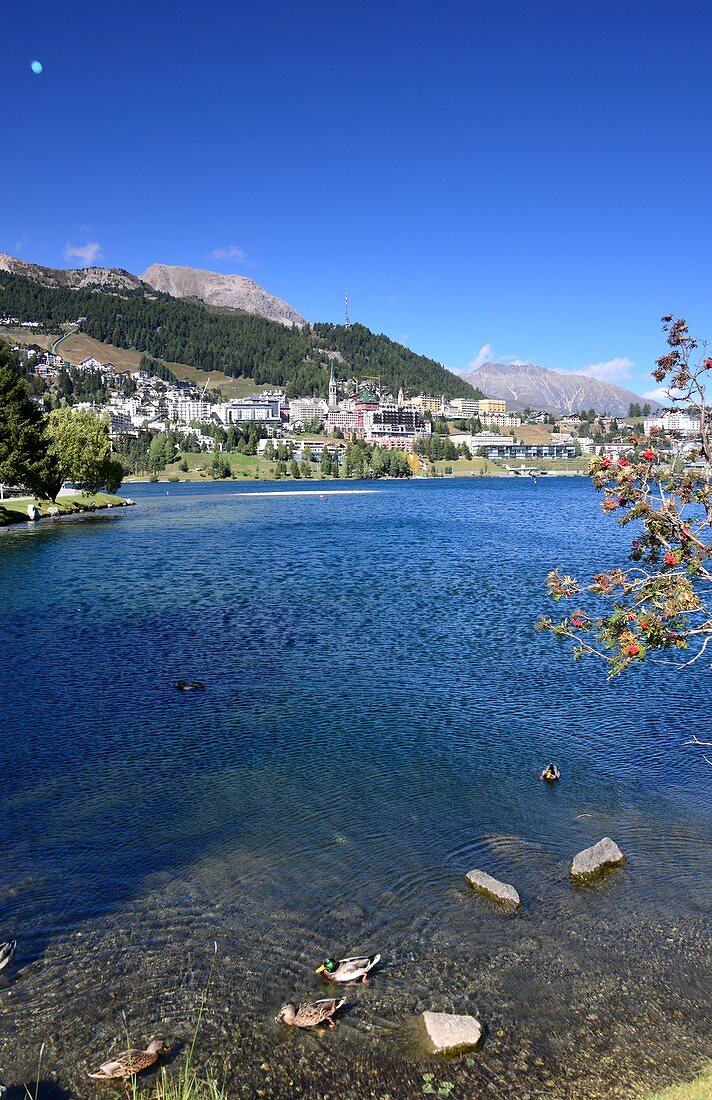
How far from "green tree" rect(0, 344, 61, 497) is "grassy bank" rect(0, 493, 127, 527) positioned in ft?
13.6

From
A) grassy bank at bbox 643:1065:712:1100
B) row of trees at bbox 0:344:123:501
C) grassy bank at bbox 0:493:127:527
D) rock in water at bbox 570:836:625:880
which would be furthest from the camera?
grassy bank at bbox 0:493:127:527

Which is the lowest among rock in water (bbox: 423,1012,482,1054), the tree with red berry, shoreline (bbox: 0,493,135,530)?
rock in water (bbox: 423,1012,482,1054)

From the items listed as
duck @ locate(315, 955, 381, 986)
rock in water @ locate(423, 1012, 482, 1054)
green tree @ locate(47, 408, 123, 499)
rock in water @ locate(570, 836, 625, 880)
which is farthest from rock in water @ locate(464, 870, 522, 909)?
green tree @ locate(47, 408, 123, 499)

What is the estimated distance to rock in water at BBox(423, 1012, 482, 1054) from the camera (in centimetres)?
1062

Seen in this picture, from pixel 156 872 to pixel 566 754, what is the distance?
12.1 m

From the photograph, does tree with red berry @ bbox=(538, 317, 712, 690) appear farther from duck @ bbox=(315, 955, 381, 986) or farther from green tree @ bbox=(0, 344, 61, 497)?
green tree @ bbox=(0, 344, 61, 497)

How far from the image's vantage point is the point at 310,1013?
1099 cm

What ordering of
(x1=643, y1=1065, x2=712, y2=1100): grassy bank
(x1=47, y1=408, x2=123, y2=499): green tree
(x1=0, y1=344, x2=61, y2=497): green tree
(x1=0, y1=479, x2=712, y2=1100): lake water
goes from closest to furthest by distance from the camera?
(x1=643, y1=1065, x2=712, y2=1100): grassy bank
(x1=0, y1=479, x2=712, y2=1100): lake water
(x1=0, y1=344, x2=61, y2=497): green tree
(x1=47, y1=408, x2=123, y2=499): green tree

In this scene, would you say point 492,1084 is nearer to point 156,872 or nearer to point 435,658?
point 156,872

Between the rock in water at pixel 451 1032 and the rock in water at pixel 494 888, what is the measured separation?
3.36 metres

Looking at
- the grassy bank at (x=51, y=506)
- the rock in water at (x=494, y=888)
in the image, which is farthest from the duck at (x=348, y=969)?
the grassy bank at (x=51, y=506)

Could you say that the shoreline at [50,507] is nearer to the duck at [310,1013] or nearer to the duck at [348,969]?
the duck at [348,969]

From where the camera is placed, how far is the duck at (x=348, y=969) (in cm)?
1189

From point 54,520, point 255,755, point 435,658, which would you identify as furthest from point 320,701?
point 54,520
